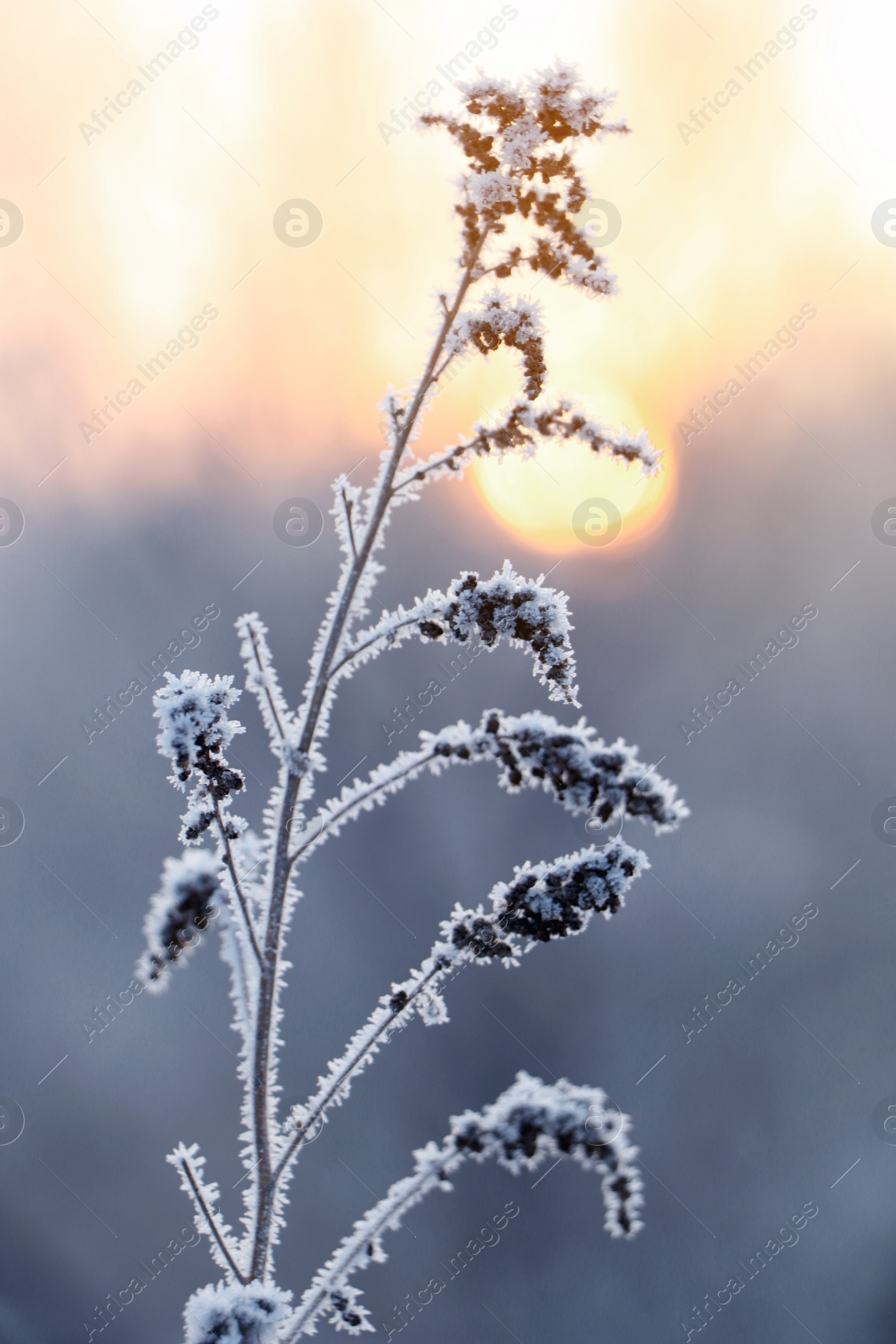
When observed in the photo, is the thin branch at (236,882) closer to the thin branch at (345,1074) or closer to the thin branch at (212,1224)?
the thin branch at (345,1074)

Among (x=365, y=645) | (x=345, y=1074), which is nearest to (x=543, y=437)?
(x=365, y=645)

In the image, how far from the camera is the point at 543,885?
3.82 m

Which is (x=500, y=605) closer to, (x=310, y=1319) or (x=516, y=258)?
(x=516, y=258)

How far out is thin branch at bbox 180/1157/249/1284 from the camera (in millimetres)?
3799

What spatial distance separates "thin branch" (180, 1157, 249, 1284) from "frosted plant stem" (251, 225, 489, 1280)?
0.13m

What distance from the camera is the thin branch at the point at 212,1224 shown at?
380 cm

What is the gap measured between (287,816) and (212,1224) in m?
2.19

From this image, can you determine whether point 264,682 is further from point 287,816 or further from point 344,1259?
point 344,1259

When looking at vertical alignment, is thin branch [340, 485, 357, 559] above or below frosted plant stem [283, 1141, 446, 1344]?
above

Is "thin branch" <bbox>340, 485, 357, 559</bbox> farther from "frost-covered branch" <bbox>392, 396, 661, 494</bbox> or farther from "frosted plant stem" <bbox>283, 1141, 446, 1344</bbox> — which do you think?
"frosted plant stem" <bbox>283, 1141, 446, 1344</bbox>

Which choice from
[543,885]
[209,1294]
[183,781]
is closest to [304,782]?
[183,781]

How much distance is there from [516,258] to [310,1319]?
6.04 meters

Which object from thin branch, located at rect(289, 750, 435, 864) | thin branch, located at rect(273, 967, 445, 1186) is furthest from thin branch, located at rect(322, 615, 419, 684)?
thin branch, located at rect(273, 967, 445, 1186)

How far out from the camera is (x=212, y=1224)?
150 inches
